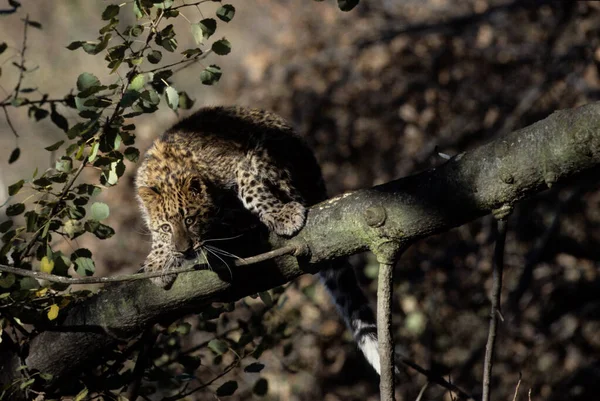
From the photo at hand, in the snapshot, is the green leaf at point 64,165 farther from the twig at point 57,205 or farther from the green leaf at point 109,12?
the green leaf at point 109,12

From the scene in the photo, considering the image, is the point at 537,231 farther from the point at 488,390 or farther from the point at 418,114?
the point at 488,390

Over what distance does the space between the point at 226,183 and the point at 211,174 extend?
0.09 meters

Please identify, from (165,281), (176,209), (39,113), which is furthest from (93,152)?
(39,113)

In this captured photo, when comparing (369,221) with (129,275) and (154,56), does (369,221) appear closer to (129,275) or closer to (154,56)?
(129,275)

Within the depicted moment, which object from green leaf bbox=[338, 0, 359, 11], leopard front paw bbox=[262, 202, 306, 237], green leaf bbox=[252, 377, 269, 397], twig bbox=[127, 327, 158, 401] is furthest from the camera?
green leaf bbox=[252, 377, 269, 397]

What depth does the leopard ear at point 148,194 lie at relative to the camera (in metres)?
4.16

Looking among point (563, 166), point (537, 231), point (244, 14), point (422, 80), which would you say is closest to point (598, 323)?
point (537, 231)

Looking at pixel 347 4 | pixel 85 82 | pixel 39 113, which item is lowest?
pixel 347 4

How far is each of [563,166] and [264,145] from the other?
1.96 meters

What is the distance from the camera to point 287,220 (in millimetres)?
3486

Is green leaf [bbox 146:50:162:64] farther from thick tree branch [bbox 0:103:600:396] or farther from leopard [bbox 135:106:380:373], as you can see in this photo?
leopard [bbox 135:106:380:373]

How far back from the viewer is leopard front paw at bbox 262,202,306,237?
10.9ft

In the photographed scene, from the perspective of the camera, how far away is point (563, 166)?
2609 millimetres

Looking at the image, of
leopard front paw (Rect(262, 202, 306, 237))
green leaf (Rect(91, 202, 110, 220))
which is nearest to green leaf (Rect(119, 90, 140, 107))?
green leaf (Rect(91, 202, 110, 220))
